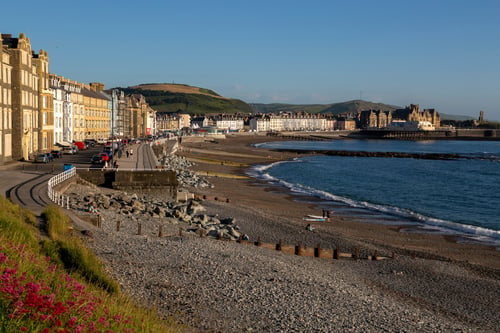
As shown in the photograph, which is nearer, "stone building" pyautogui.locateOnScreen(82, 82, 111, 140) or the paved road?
the paved road

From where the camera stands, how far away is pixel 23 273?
926 centimetres

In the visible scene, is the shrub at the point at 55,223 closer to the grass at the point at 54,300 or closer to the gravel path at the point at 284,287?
the gravel path at the point at 284,287

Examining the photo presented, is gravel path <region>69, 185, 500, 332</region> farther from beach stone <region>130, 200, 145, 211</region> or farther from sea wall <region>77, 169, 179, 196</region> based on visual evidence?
sea wall <region>77, 169, 179, 196</region>

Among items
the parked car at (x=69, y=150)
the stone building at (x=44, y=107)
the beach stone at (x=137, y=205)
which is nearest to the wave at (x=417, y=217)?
the beach stone at (x=137, y=205)

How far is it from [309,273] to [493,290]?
A: 705cm

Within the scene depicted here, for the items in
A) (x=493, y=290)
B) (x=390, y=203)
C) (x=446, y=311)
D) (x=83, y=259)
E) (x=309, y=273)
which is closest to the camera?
(x=83, y=259)

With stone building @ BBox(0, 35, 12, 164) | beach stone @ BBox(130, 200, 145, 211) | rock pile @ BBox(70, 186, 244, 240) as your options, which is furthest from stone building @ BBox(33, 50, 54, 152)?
beach stone @ BBox(130, 200, 145, 211)

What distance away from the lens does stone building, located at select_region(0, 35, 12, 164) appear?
126 feet

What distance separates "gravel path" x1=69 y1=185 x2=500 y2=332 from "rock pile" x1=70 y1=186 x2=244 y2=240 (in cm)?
194

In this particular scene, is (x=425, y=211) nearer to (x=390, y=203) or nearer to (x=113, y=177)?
(x=390, y=203)

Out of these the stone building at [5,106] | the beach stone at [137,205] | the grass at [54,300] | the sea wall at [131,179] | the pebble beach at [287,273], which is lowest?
the pebble beach at [287,273]

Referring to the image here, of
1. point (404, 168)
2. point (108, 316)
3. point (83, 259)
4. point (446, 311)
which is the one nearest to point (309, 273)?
point (446, 311)

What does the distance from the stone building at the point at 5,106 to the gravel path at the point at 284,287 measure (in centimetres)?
1860

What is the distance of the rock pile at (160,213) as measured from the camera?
2558cm
